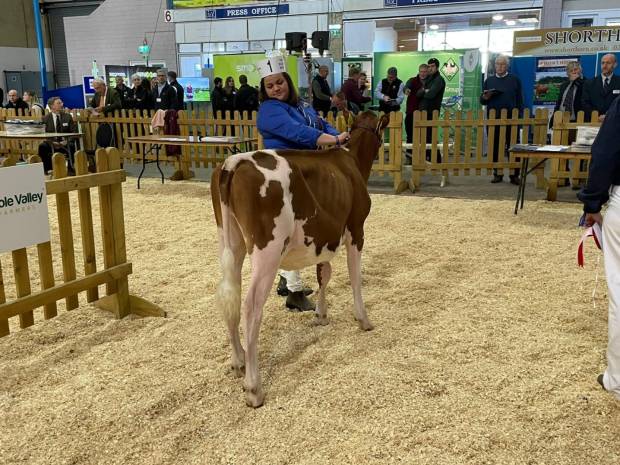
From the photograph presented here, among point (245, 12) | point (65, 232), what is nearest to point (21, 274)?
point (65, 232)

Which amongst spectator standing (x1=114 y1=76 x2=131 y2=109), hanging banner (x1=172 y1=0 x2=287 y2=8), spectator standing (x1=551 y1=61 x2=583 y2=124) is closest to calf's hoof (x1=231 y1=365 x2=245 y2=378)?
spectator standing (x1=551 y1=61 x2=583 y2=124)

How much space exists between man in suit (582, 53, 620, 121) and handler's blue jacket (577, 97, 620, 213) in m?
6.99

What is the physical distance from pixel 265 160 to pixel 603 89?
8.06 m

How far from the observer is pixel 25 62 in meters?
26.7

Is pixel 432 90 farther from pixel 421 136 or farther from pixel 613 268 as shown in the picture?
pixel 613 268

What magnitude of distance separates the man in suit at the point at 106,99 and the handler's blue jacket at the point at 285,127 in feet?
32.2

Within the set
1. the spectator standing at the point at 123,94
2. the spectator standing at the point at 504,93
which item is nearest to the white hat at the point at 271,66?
the spectator standing at the point at 504,93

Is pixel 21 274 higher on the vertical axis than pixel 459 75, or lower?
lower

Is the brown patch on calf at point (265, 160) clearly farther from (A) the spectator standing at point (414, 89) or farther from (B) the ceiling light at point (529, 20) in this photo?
(B) the ceiling light at point (529, 20)

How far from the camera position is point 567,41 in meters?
12.2

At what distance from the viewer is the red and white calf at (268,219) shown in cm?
303

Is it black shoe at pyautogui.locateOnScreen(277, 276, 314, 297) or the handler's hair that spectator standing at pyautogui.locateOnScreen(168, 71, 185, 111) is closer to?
black shoe at pyautogui.locateOnScreen(277, 276, 314, 297)

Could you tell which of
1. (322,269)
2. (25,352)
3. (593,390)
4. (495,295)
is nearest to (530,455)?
(593,390)

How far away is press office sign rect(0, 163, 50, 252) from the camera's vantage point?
11.2 feet
